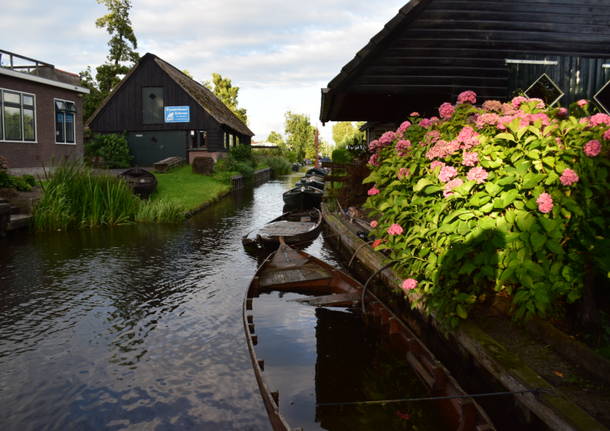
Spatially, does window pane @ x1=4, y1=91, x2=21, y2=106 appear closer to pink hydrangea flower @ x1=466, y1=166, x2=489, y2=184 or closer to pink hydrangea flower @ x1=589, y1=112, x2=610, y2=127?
pink hydrangea flower @ x1=466, y1=166, x2=489, y2=184

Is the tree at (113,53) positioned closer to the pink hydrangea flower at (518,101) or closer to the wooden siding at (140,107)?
the wooden siding at (140,107)

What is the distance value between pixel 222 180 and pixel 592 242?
86.6 feet

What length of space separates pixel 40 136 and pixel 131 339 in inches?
773

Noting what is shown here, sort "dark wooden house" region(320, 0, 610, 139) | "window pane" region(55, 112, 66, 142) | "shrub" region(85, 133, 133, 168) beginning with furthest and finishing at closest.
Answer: "shrub" region(85, 133, 133, 168)
"window pane" region(55, 112, 66, 142)
"dark wooden house" region(320, 0, 610, 139)

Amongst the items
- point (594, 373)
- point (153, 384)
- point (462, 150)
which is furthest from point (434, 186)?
point (153, 384)

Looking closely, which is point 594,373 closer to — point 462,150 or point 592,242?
point 592,242

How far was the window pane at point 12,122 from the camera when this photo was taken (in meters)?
21.0

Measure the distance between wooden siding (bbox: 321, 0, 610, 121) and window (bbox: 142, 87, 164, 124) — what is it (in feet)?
89.1

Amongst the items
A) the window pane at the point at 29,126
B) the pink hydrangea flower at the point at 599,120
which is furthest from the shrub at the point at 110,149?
the pink hydrangea flower at the point at 599,120

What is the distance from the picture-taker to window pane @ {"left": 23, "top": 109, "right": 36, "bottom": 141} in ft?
72.6

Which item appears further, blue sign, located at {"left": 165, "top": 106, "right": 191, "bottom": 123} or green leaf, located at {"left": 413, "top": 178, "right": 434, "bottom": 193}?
blue sign, located at {"left": 165, "top": 106, "right": 191, "bottom": 123}

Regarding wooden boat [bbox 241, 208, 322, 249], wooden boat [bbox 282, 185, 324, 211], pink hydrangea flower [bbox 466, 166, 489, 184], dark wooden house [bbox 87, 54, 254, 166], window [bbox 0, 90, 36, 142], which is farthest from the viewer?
dark wooden house [bbox 87, 54, 254, 166]

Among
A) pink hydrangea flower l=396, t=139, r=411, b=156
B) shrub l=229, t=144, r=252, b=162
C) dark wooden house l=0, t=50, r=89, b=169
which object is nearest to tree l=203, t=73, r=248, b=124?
shrub l=229, t=144, r=252, b=162

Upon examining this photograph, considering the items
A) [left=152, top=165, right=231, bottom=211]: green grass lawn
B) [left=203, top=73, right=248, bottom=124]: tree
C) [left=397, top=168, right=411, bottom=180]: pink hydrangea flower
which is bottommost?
[left=152, top=165, right=231, bottom=211]: green grass lawn
